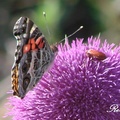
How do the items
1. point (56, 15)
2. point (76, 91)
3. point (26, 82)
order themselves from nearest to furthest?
point (26, 82) < point (76, 91) < point (56, 15)

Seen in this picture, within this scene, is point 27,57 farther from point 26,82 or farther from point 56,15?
point 56,15

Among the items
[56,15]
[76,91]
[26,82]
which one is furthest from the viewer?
[56,15]

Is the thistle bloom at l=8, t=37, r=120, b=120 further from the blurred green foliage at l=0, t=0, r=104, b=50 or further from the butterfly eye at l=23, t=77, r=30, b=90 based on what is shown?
the blurred green foliage at l=0, t=0, r=104, b=50

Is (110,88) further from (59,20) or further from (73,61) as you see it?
(59,20)
